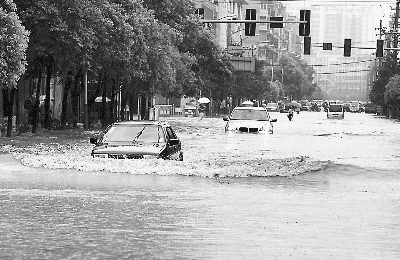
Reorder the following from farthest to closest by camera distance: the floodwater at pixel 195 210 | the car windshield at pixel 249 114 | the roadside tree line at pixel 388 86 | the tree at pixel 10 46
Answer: the roadside tree line at pixel 388 86, the car windshield at pixel 249 114, the tree at pixel 10 46, the floodwater at pixel 195 210

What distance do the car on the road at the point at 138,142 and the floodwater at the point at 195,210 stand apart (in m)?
0.35

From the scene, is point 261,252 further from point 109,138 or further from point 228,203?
point 109,138

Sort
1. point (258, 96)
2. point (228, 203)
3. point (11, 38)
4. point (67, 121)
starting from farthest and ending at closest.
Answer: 1. point (258, 96)
2. point (67, 121)
3. point (11, 38)
4. point (228, 203)

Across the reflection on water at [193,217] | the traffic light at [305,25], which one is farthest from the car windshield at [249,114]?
the reflection on water at [193,217]

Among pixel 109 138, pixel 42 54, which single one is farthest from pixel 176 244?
pixel 42 54

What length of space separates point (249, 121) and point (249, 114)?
5.24 ft

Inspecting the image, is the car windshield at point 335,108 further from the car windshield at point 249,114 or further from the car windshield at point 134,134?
the car windshield at point 134,134

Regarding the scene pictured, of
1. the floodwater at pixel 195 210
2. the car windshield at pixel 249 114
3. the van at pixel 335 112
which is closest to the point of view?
the floodwater at pixel 195 210

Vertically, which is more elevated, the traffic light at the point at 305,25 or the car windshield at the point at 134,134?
the traffic light at the point at 305,25

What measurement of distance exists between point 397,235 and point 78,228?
4153 millimetres

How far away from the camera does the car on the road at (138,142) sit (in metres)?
24.2

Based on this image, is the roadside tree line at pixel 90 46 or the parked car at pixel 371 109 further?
the parked car at pixel 371 109

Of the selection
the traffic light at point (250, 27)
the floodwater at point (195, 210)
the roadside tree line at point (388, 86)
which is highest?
the traffic light at point (250, 27)

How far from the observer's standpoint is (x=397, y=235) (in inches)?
557
